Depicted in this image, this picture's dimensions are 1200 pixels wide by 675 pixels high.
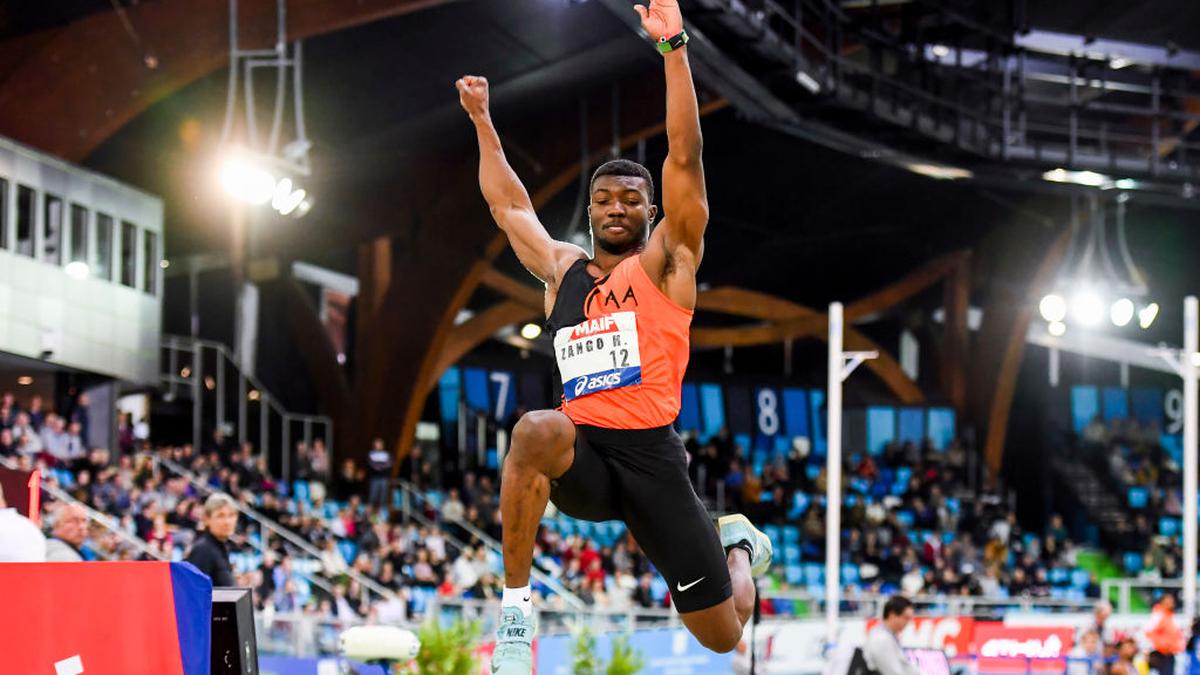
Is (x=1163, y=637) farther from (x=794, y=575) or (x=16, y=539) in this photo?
(x=16, y=539)

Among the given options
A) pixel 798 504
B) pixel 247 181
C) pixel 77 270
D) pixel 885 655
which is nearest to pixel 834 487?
pixel 247 181

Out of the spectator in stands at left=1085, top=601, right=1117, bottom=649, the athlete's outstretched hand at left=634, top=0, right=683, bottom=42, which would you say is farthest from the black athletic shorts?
the spectator in stands at left=1085, top=601, right=1117, bottom=649

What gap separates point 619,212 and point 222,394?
2667cm

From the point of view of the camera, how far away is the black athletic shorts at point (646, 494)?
5.97m

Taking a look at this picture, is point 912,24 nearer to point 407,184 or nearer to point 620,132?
point 620,132

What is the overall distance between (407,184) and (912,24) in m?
9.92

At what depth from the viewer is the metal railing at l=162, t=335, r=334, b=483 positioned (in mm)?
30875

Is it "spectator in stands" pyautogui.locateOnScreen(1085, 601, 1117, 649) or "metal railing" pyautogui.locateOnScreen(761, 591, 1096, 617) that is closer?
"spectator in stands" pyautogui.locateOnScreen(1085, 601, 1117, 649)

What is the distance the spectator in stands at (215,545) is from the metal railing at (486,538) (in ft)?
47.0

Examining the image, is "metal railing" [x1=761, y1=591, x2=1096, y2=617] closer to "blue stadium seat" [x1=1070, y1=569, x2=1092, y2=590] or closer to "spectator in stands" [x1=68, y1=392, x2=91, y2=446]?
"blue stadium seat" [x1=1070, y1=569, x2=1092, y2=590]

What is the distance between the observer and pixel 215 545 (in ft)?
31.7

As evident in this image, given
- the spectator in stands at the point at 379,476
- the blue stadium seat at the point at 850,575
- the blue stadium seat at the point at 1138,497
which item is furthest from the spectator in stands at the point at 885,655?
the blue stadium seat at the point at 1138,497

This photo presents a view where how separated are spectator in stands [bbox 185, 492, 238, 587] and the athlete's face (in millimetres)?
4192

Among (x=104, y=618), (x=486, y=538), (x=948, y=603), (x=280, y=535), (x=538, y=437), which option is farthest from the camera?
(x=486, y=538)
